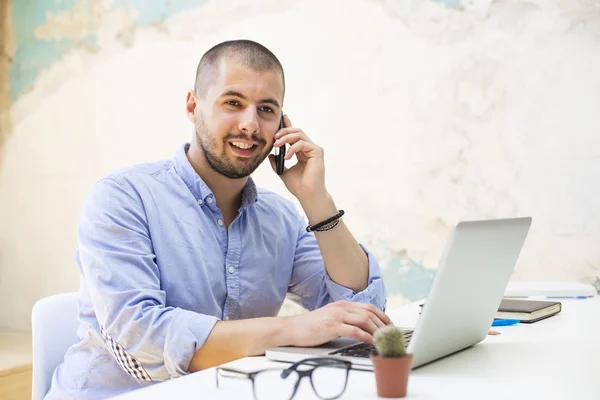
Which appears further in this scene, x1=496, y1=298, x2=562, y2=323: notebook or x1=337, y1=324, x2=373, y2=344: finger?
x1=496, y1=298, x2=562, y2=323: notebook

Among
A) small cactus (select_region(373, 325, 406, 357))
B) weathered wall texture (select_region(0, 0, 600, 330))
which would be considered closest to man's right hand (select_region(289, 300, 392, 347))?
small cactus (select_region(373, 325, 406, 357))

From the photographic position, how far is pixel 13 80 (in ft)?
11.9

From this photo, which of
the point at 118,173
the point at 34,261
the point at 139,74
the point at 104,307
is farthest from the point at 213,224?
the point at 34,261

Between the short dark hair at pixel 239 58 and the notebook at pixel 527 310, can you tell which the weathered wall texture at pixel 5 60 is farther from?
the notebook at pixel 527 310

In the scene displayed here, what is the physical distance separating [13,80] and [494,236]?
10.5 feet

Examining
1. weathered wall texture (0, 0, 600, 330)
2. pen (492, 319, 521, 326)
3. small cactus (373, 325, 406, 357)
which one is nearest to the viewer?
small cactus (373, 325, 406, 357)

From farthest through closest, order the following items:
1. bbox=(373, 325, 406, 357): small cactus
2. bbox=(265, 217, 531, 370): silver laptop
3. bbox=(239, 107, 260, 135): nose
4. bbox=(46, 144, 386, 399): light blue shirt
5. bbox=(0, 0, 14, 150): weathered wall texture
A: 1. bbox=(0, 0, 14, 150): weathered wall texture
2. bbox=(239, 107, 260, 135): nose
3. bbox=(46, 144, 386, 399): light blue shirt
4. bbox=(265, 217, 531, 370): silver laptop
5. bbox=(373, 325, 406, 357): small cactus

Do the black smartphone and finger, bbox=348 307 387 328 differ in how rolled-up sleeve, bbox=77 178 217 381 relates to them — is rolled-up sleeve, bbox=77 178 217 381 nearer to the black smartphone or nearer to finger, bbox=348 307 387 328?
finger, bbox=348 307 387 328

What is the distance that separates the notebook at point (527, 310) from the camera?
1.50m

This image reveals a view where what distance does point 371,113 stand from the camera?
2938 mm

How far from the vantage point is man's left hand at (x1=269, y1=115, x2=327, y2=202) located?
1686 mm

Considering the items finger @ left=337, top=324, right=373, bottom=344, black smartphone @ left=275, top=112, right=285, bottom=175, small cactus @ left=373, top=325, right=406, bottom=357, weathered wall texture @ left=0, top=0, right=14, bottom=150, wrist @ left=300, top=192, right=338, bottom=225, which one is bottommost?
finger @ left=337, top=324, right=373, bottom=344

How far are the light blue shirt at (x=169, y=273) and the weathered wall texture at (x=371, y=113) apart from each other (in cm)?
112

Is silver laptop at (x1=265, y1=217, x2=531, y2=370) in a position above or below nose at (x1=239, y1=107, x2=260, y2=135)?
below
